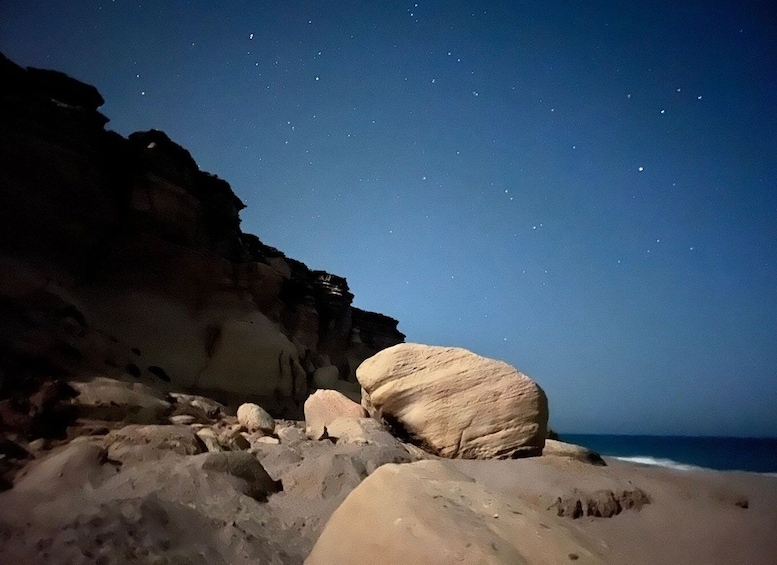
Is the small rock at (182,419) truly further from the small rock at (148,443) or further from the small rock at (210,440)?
the small rock at (148,443)

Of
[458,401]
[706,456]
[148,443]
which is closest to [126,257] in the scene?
[148,443]

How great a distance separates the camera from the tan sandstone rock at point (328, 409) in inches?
253

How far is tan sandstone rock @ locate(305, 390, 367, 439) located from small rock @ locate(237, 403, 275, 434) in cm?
85

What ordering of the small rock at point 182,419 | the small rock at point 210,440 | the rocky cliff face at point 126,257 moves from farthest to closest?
the rocky cliff face at point 126,257
the small rock at point 182,419
the small rock at point 210,440

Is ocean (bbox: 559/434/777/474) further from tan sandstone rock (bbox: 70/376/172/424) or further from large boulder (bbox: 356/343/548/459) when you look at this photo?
tan sandstone rock (bbox: 70/376/172/424)

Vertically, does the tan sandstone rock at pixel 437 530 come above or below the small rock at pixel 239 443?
above

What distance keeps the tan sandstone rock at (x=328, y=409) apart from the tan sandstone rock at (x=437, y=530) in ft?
13.2

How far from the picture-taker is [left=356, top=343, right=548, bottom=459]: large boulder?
4.47 meters

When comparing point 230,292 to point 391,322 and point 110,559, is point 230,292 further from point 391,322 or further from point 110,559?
point 391,322

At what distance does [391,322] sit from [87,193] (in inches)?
737

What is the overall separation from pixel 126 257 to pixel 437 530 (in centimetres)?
1325

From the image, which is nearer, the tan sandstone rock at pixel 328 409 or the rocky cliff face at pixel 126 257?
the tan sandstone rock at pixel 328 409

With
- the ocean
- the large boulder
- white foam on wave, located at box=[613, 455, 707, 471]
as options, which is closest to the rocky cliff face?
the large boulder

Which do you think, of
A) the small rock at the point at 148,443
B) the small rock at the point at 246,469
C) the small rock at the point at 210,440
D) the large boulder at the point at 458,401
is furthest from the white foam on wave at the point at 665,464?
the small rock at the point at 148,443
